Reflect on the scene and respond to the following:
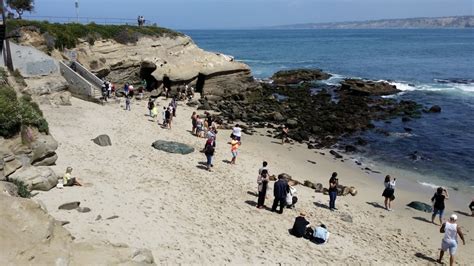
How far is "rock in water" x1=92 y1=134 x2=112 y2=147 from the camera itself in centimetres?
2088

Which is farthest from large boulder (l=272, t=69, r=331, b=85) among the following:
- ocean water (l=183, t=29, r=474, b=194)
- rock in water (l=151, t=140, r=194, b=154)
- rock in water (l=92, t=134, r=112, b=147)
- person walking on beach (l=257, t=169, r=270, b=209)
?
person walking on beach (l=257, t=169, r=270, b=209)

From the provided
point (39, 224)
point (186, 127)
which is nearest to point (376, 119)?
point (186, 127)

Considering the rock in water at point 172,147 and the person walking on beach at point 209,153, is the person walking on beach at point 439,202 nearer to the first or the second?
the person walking on beach at point 209,153

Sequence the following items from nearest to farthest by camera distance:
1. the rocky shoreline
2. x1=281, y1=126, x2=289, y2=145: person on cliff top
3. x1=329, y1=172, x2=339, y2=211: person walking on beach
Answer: x1=329, y1=172, x2=339, y2=211: person walking on beach < x1=281, y1=126, x2=289, y2=145: person on cliff top < the rocky shoreline

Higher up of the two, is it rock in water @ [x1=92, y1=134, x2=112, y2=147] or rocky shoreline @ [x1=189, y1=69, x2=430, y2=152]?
rock in water @ [x1=92, y1=134, x2=112, y2=147]

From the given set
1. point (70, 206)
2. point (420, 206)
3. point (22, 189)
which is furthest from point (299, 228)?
point (22, 189)

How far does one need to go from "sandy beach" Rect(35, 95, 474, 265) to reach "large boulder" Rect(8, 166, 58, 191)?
1.30 feet

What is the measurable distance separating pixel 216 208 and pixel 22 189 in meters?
6.12

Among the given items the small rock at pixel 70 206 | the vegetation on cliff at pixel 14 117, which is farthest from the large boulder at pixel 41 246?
the vegetation on cliff at pixel 14 117

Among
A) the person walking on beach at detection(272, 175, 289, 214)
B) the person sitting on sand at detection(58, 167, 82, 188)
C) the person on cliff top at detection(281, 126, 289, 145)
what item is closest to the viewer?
the person sitting on sand at detection(58, 167, 82, 188)

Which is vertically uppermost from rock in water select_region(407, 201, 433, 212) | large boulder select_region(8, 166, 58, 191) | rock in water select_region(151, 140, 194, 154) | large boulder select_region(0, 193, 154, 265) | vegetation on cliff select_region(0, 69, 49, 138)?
vegetation on cliff select_region(0, 69, 49, 138)

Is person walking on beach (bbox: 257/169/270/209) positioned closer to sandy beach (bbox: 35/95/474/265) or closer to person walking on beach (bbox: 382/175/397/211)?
sandy beach (bbox: 35/95/474/265)

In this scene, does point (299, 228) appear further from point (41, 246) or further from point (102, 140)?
point (102, 140)

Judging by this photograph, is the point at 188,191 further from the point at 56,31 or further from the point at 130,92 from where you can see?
the point at 56,31
